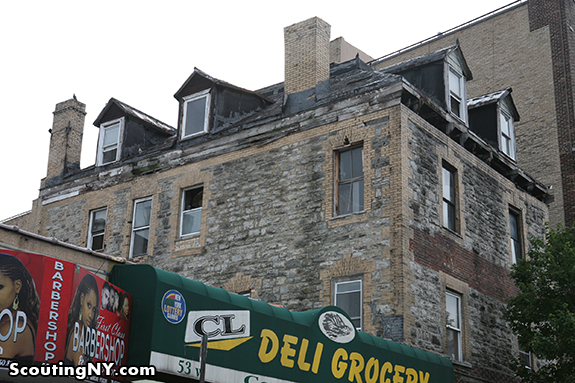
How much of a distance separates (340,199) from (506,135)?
7.60 m

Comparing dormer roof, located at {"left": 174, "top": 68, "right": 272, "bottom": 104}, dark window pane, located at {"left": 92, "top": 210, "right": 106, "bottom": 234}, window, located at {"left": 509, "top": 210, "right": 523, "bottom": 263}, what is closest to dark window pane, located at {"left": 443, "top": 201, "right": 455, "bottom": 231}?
window, located at {"left": 509, "top": 210, "right": 523, "bottom": 263}

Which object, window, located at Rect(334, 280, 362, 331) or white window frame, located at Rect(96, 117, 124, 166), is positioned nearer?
window, located at Rect(334, 280, 362, 331)

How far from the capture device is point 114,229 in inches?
845

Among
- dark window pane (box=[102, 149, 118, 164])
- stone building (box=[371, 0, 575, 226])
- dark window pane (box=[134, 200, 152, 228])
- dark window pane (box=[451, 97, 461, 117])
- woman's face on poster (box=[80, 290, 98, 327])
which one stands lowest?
woman's face on poster (box=[80, 290, 98, 327])

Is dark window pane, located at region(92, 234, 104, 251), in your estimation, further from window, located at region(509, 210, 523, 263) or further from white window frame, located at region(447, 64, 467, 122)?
window, located at region(509, 210, 523, 263)

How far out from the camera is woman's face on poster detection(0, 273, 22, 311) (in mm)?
9258

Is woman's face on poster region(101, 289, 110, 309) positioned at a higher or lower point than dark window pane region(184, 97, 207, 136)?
lower

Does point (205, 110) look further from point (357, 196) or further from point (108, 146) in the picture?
point (357, 196)

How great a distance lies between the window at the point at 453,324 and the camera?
17234 millimetres

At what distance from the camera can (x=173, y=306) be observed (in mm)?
11289

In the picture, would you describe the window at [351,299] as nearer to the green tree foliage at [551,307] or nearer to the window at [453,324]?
the window at [453,324]

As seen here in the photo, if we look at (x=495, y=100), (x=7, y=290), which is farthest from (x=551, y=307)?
(x=7, y=290)

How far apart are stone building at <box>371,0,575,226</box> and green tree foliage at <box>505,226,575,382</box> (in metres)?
9.01

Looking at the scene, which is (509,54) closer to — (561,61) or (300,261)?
(561,61)
